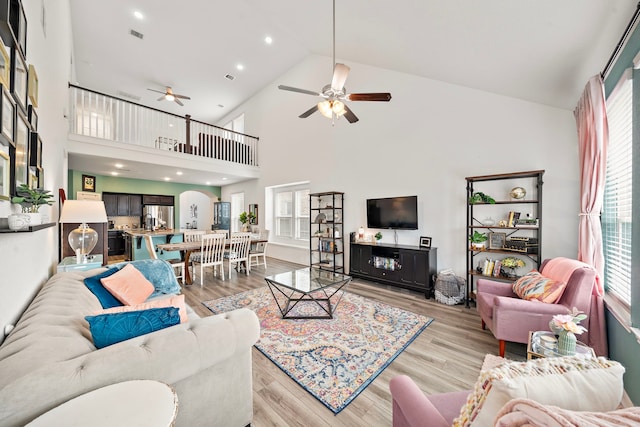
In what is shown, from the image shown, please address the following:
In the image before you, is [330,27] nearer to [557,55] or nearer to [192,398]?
[557,55]

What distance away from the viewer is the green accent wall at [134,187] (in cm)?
671

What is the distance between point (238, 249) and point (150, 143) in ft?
13.9

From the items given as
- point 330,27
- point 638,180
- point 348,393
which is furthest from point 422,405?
point 330,27

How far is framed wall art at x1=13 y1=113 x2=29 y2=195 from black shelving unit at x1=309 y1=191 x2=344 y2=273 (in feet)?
14.0

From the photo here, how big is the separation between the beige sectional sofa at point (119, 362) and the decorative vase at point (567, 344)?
2012 millimetres

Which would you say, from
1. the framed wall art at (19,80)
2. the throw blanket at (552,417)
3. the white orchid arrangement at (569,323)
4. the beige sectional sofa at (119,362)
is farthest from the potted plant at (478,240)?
the framed wall art at (19,80)

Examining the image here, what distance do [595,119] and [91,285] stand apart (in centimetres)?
471

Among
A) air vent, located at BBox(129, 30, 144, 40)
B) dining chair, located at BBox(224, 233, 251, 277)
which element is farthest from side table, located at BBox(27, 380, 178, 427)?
air vent, located at BBox(129, 30, 144, 40)

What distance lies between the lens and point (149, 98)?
25.7 feet

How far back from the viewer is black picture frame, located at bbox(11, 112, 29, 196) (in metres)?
1.23

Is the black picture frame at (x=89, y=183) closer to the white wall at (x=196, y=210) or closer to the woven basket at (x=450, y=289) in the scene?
the white wall at (x=196, y=210)

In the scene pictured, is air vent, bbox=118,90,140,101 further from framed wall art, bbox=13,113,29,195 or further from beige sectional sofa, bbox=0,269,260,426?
beige sectional sofa, bbox=0,269,260,426

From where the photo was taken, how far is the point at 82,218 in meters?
2.70

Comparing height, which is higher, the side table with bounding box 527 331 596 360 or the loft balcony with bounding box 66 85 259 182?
the loft balcony with bounding box 66 85 259 182
